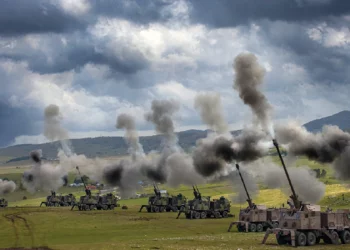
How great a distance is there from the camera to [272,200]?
406 feet

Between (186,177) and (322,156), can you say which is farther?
(186,177)

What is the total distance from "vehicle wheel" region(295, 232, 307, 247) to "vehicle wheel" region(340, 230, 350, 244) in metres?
4.03

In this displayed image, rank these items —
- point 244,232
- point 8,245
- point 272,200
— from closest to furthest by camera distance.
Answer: point 8,245, point 244,232, point 272,200

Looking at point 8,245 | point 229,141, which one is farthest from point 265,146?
point 8,245

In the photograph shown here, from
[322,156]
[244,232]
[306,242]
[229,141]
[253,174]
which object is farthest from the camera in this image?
[253,174]

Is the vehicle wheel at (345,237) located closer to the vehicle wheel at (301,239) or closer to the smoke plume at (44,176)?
the vehicle wheel at (301,239)

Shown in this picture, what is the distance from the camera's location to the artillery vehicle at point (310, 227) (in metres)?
46.8

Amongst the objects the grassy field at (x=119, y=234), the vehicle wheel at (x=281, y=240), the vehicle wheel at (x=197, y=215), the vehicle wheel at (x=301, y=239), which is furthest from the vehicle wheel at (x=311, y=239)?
the vehicle wheel at (x=197, y=215)

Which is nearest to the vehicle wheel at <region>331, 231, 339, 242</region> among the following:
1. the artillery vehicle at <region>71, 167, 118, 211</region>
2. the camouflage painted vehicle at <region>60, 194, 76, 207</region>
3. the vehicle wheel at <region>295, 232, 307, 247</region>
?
the vehicle wheel at <region>295, 232, 307, 247</region>

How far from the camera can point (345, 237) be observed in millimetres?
48906

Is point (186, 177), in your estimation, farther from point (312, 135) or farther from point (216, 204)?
point (312, 135)

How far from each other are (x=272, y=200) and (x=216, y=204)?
3773 centimetres

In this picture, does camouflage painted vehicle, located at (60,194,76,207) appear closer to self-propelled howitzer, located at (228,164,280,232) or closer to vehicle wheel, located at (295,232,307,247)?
self-propelled howitzer, located at (228,164,280,232)

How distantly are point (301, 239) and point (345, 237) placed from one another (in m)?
A: 4.77
